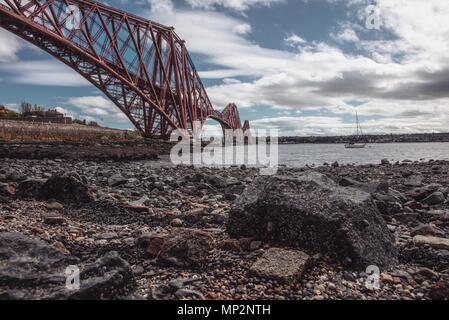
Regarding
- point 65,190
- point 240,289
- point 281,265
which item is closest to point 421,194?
point 281,265

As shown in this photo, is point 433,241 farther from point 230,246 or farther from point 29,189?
point 29,189

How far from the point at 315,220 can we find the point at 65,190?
5.19 meters

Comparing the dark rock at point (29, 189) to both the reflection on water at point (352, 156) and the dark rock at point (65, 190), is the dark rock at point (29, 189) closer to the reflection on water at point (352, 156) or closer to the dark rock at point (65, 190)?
the dark rock at point (65, 190)

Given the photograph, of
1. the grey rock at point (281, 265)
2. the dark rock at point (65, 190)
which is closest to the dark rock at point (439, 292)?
the grey rock at point (281, 265)

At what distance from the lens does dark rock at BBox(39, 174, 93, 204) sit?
6789 mm

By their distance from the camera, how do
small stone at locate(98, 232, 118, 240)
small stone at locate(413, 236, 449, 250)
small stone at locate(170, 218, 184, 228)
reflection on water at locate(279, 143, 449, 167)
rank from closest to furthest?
small stone at locate(413, 236, 449, 250) < small stone at locate(98, 232, 118, 240) < small stone at locate(170, 218, 184, 228) < reflection on water at locate(279, 143, 449, 167)

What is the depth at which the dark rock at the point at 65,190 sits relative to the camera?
6.79m

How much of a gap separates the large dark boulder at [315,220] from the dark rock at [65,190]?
364cm

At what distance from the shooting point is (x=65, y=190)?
6.88 metres

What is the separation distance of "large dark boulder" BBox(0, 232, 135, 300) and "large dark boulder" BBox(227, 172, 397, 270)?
6.23ft

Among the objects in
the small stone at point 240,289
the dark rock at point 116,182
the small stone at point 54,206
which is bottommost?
the small stone at point 240,289

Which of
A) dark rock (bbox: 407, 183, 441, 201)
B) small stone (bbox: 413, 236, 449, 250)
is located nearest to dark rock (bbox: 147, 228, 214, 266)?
small stone (bbox: 413, 236, 449, 250)

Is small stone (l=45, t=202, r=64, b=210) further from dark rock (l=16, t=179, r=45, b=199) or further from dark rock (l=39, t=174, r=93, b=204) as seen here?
dark rock (l=16, t=179, r=45, b=199)
